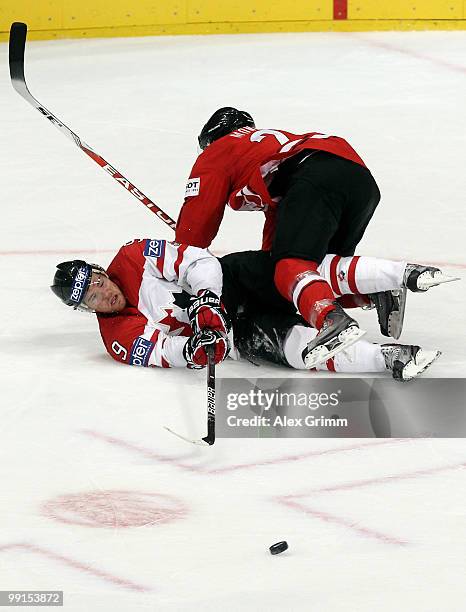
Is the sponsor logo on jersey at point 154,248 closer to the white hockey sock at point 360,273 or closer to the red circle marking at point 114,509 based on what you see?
the white hockey sock at point 360,273

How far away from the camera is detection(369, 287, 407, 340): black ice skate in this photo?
429 centimetres

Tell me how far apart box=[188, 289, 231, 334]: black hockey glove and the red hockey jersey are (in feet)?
1.33

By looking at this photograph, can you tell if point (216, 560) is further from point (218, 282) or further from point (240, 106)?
point (240, 106)

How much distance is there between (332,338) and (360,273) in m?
0.48

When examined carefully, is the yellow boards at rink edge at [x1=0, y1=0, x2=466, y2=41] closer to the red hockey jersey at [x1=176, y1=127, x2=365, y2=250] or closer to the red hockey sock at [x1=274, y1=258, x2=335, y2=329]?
the red hockey jersey at [x1=176, y1=127, x2=365, y2=250]

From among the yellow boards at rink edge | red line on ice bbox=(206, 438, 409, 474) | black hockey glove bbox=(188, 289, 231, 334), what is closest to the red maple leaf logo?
black hockey glove bbox=(188, 289, 231, 334)

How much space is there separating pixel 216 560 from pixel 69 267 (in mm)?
1490

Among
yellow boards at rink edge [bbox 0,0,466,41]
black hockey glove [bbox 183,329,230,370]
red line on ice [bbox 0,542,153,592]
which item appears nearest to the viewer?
red line on ice [bbox 0,542,153,592]

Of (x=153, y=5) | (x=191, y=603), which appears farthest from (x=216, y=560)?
(x=153, y=5)

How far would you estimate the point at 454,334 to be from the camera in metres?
4.67

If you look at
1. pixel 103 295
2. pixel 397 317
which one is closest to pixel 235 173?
pixel 103 295

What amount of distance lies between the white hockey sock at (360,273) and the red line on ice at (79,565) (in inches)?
57.3

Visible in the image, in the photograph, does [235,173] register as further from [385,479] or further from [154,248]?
[385,479]

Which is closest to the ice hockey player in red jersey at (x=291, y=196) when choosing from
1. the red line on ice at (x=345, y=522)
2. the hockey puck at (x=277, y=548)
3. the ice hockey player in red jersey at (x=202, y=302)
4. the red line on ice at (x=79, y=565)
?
the ice hockey player in red jersey at (x=202, y=302)
